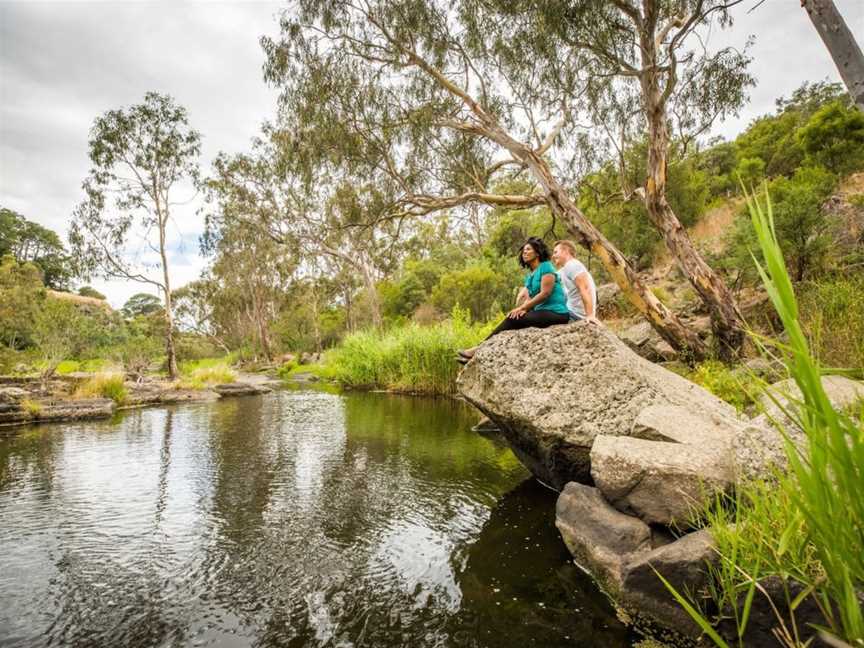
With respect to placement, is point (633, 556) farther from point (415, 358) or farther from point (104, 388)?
point (104, 388)

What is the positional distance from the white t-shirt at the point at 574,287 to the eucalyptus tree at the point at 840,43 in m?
2.79

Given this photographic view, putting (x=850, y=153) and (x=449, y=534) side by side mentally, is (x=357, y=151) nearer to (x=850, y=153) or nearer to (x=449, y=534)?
(x=449, y=534)

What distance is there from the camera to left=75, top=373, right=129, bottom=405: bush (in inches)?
423

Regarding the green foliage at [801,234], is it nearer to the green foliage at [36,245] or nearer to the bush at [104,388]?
the bush at [104,388]

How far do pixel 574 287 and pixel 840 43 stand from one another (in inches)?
129

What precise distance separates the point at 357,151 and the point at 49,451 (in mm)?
8996

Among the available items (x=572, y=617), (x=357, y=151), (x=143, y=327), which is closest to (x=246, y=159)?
(x=357, y=151)

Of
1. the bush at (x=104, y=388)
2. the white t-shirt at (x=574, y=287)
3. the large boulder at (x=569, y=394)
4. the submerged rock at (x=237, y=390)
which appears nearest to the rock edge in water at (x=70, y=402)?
the bush at (x=104, y=388)

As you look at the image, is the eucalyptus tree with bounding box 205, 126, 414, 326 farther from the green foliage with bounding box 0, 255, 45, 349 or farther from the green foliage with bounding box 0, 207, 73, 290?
the green foliage with bounding box 0, 207, 73, 290

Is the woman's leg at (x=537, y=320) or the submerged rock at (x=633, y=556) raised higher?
the woman's leg at (x=537, y=320)

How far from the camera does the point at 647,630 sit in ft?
7.63

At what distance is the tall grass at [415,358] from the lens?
459 inches

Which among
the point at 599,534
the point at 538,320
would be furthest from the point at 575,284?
the point at 599,534

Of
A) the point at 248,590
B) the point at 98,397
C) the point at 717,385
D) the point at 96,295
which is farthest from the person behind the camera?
the point at 96,295
